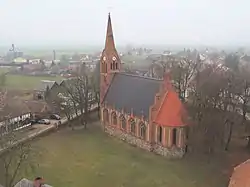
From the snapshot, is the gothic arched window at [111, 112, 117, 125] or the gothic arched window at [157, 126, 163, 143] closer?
the gothic arched window at [157, 126, 163, 143]

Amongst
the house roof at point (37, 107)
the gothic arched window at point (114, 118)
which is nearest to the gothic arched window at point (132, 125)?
the gothic arched window at point (114, 118)

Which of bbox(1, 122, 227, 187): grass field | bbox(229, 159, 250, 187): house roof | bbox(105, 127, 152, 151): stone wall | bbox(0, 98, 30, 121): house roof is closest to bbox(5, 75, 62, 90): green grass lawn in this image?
bbox(0, 98, 30, 121): house roof

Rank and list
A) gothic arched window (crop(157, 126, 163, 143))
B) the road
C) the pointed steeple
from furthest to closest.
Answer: the pointed steeple → the road → gothic arched window (crop(157, 126, 163, 143))

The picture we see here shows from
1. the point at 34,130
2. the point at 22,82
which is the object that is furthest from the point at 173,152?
the point at 22,82

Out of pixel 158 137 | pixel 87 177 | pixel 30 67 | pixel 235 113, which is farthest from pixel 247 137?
pixel 30 67

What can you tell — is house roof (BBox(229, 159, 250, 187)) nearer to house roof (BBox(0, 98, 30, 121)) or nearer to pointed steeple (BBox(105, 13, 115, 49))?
pointed steeple (BBox(105, 13, 115, 49))

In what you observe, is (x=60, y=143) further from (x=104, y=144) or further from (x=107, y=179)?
(x=107, y=179)
